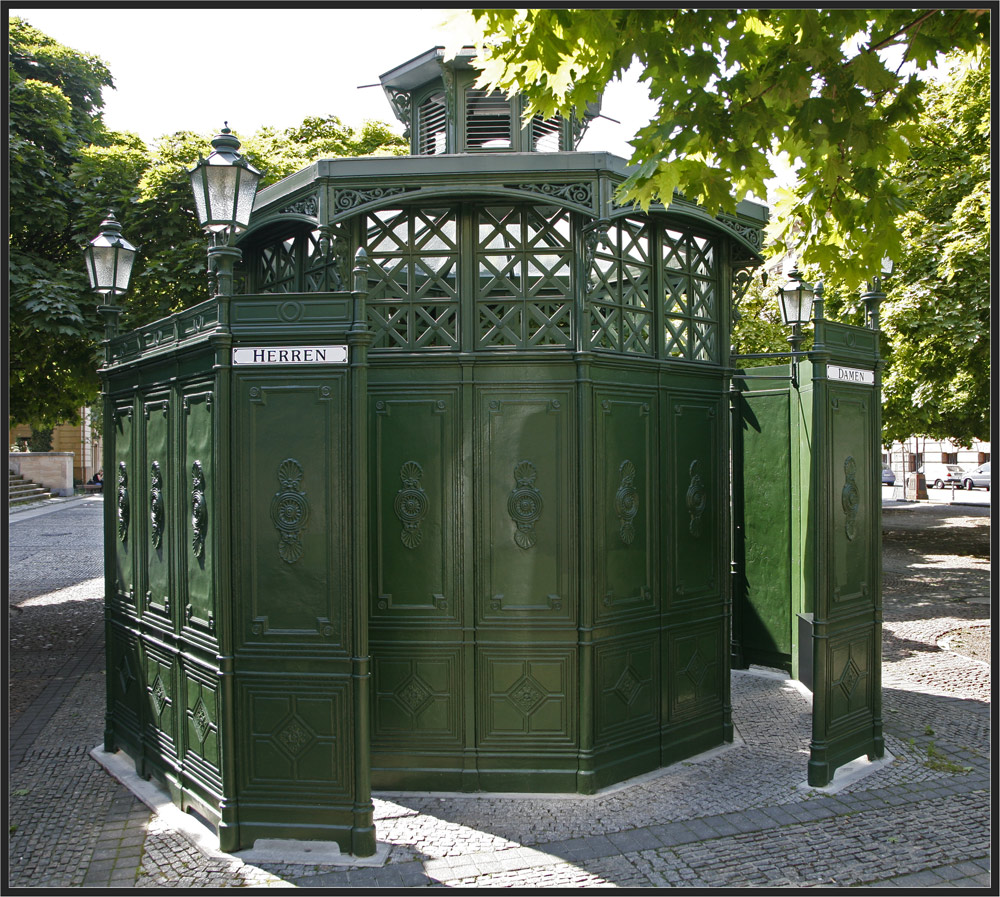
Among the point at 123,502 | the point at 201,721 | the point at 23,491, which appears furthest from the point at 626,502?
the point at 23,491

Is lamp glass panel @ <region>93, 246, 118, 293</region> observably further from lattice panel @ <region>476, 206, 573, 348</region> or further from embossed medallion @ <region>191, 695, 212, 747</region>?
embossed medallion @ <region>191, 695, 212, 747</region>

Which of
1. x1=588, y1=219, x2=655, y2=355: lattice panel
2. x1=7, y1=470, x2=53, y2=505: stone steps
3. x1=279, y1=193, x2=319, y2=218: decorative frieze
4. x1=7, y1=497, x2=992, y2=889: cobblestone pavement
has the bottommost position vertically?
x1=7, y1=497, x2=992, y2=889: cobblestone pavement

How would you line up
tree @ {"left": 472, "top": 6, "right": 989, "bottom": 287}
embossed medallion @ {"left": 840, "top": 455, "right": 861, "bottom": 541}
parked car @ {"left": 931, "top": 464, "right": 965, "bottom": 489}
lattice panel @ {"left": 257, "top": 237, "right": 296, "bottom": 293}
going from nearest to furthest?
tree @ {"left": 472, "top": 6, "right": 989, "bottom": 287} < embossed medallion @ {"left": 840, "top": 455, "right": 861, "bottom": 541} < lattice panel @ {"left": 257, "top": 237, "right": 296, "bottom": 293} < parked car @ {"left": 931, "top": 464, "right": 965, "bottom": 489}

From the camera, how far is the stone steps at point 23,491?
3631 cm

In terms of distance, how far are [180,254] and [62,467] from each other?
37.2m

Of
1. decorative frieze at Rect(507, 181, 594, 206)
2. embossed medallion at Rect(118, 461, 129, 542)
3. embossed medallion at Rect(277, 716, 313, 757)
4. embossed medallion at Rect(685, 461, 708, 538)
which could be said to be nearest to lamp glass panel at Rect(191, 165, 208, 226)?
decorative frieze at Rect(507, 181, 594, 206)

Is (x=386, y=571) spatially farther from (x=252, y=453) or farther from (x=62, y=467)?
(x=62, y=467)

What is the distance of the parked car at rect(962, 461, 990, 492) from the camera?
45.3m

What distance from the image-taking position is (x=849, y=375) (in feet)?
23.6

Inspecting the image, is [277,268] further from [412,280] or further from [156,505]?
[156,505]

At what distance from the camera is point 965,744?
7.67 meters

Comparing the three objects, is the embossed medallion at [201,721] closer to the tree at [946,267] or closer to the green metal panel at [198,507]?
the green metal panel at [198,507]

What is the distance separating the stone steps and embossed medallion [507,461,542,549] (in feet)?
117

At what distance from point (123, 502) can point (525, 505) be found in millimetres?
3678
